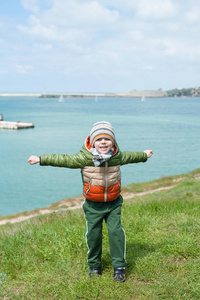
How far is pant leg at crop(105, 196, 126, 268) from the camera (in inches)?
144

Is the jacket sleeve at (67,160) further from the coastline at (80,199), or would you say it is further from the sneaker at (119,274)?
the coastline at (80,199)

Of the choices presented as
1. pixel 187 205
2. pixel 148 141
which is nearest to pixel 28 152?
pixel 148 141

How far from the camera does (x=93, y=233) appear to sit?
3.69 m

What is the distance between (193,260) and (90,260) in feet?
4.13

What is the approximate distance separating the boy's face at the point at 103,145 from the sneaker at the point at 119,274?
4.42ft

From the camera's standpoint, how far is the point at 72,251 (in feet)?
14.0

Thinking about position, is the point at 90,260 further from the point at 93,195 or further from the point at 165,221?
the point at 165,221

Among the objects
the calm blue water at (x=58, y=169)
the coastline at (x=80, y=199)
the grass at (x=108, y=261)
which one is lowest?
the calm blue water at (x=58, y=169)

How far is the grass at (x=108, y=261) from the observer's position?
11.3 ft

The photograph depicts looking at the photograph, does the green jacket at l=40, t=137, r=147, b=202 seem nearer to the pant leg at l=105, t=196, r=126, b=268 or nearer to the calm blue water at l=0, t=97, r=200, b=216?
the pant leg at l=105, t=196, r=126, b=268

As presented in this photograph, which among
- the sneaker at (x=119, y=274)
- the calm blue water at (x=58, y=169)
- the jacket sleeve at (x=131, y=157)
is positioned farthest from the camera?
the calm blue water at (x=58, y=169)

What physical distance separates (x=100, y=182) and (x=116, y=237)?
678mm

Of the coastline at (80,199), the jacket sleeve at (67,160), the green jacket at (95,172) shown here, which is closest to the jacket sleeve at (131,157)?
the green jacket at (95,172)

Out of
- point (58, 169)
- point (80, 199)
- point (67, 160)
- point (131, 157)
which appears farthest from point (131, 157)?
point (58, 169)
